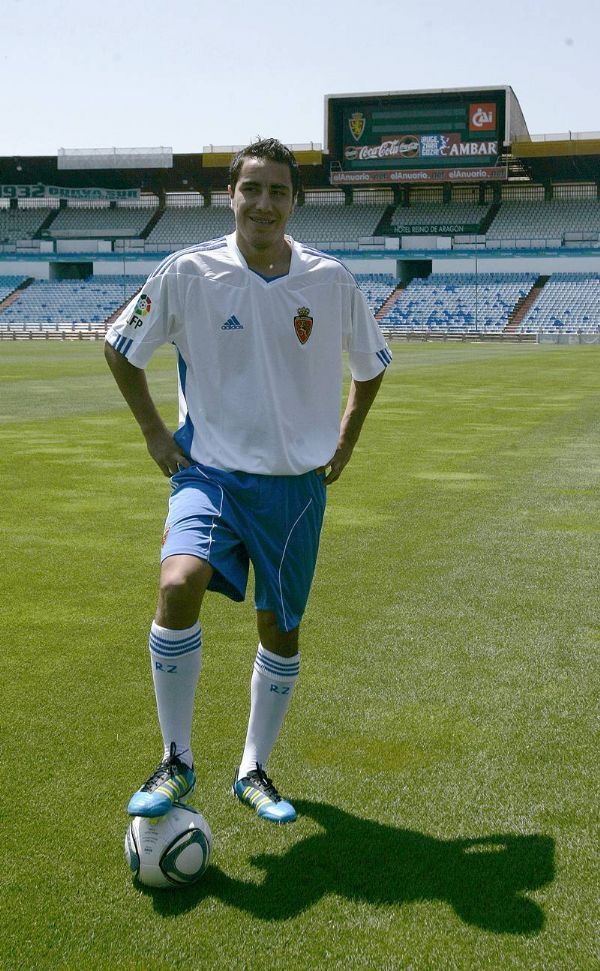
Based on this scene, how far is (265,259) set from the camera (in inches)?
139

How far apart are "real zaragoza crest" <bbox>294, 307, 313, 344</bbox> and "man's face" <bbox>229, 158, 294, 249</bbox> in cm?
26

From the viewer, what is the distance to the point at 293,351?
137 inches

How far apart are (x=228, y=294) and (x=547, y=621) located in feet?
10.0

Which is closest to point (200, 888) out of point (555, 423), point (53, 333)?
point (555, 423)

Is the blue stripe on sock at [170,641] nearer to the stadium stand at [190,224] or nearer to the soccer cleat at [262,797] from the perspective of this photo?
the soccer cleat at [262,797]

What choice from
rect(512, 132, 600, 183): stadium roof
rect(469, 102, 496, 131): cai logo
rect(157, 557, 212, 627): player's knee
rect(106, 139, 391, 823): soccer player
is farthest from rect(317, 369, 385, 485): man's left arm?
rect(469, 102, 496, 131): cai logo

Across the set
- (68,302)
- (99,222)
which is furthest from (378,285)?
(99,222)

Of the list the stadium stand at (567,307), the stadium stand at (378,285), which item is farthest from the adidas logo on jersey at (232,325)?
the stadium stand at (378,285)

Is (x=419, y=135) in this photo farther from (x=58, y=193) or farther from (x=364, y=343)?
(x=364, y=343)

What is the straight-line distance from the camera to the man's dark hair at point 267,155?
3.53 metres

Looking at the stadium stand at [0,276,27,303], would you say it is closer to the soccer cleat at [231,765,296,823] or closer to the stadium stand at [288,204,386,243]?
the stadium stand at [288,204,386,243]

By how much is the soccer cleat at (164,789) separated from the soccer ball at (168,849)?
0.13ft

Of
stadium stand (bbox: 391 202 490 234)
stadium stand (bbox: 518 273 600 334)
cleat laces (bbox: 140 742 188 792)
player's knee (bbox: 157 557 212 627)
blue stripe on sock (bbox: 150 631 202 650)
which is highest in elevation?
player's knee (bbox: 157 557 212 627)

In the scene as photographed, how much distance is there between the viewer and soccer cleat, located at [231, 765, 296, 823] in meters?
3.34
